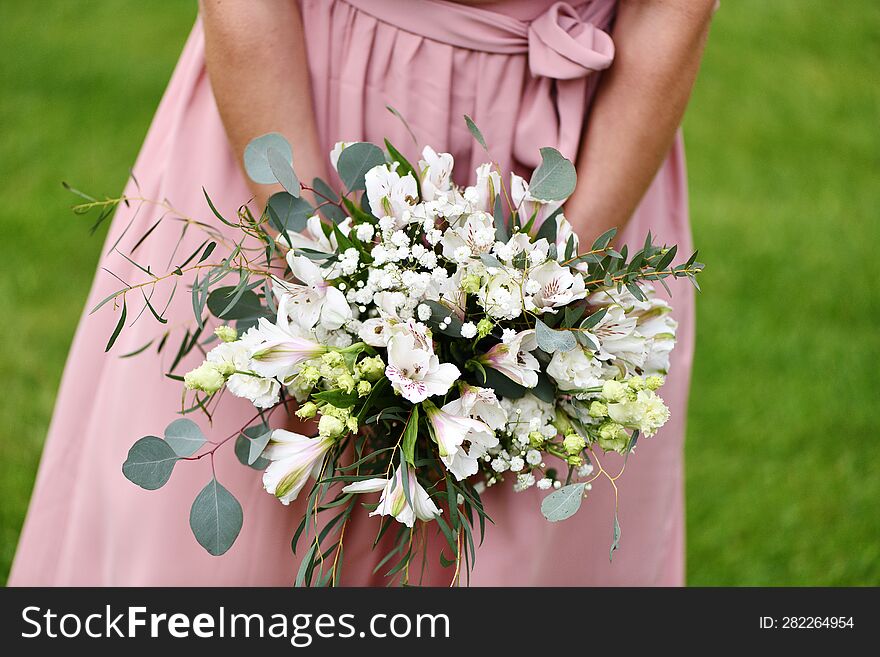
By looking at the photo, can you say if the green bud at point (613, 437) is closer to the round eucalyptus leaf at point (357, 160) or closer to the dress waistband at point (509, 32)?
the round eucalyptus leaf at point (357, 160)

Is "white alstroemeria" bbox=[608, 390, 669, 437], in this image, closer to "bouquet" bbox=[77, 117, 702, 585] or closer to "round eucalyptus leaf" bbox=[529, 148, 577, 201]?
"bouquet" bbox=[77, 117, 702, 585]

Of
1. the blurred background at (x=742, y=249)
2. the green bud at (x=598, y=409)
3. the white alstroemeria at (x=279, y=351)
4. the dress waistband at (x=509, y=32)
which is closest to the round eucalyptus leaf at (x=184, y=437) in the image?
the white alstroemeria at (x=279, y=351)

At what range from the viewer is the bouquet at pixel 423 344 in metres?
1.19

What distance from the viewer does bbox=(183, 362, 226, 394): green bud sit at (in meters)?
1.17

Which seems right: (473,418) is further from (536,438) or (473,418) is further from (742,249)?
(742,249)

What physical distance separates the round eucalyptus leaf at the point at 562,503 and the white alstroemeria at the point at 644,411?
102 mm

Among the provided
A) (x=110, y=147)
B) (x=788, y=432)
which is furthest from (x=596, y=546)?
(x=110, y=147)

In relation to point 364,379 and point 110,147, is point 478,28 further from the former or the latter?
point 110,147

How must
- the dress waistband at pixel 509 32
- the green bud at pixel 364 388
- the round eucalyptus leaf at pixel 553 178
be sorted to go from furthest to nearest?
the dress waistband at pixel 509 32, the round eucalyptus leaf at pixel 553 178, the green bud at pixel 364 388

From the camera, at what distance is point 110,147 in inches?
162

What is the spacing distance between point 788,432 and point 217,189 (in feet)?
7.11

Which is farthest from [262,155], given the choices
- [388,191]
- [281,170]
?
[388,191]

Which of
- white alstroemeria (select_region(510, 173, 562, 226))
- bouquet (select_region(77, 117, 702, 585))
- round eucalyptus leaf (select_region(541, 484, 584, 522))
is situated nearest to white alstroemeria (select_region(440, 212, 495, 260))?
bouquet (select_region(77, 117, 702, 585))

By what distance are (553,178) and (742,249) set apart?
293 centimetres
